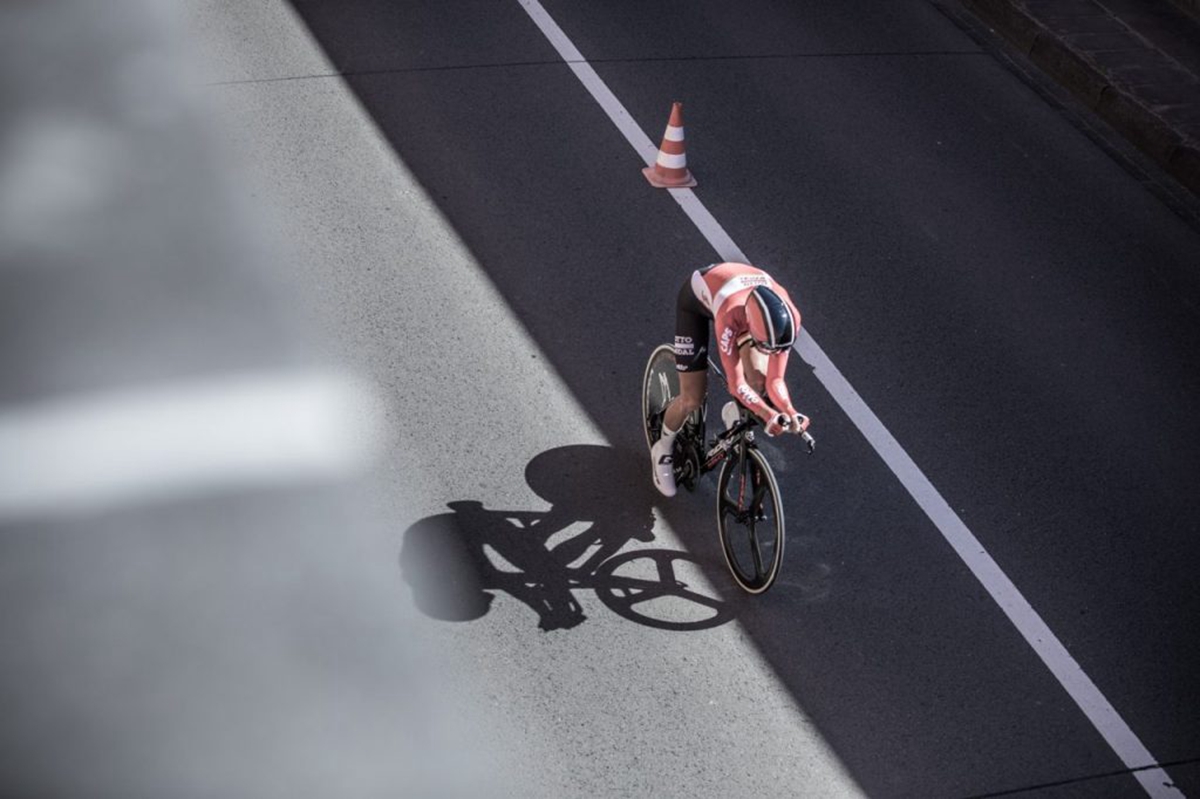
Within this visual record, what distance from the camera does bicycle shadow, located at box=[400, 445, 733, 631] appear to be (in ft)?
23.8

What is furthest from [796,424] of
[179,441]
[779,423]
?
[179,441]

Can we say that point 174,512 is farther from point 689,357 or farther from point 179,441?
point 689,357

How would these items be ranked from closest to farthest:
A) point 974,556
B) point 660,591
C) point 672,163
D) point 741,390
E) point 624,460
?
point 741,390
point 660,591
point 974,556
point 624,460
point 672,163

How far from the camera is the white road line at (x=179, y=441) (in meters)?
7.63

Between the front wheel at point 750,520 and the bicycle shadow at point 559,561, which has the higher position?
the front wheel at point 750,520

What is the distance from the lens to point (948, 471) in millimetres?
8242

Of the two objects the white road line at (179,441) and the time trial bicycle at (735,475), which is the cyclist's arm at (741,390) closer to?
the time trial bicycle at (735,475)

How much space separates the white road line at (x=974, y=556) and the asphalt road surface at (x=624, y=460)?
3cm

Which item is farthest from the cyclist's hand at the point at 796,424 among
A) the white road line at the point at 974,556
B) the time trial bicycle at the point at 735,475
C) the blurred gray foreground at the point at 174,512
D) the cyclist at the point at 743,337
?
the blurred gray foreground at the point at 174,512

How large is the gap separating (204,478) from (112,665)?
1.36 m

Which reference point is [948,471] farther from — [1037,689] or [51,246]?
[51,246]

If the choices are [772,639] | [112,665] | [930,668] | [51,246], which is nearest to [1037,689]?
[930,668]

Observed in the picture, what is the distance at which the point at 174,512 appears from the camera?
7551 mm

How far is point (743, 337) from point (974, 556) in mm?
1991
